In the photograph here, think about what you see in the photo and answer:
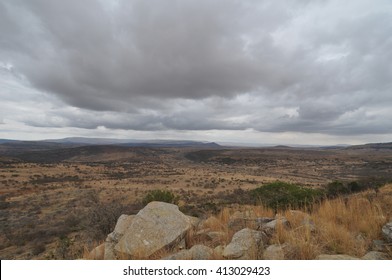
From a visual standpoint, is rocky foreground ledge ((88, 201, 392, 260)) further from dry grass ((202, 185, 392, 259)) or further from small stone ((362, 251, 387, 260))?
dry grass ((202, 185, 392, 259))

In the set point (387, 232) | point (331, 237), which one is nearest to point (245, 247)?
point (331, 237)

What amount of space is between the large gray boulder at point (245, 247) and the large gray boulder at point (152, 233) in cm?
117

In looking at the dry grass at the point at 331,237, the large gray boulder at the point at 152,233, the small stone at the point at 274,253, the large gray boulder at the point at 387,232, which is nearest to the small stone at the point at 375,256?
the dry grass at the point at 331,237

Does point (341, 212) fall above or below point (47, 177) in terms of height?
above

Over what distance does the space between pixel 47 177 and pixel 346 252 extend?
1846 inches

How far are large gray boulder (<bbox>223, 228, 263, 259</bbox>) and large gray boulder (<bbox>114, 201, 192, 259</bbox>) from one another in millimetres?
1168

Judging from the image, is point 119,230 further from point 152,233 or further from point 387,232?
point 387,232

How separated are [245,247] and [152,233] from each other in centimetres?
181

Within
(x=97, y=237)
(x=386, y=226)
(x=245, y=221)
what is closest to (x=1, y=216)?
(x=97, y=237)

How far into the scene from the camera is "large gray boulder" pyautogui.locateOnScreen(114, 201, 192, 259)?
4.16m

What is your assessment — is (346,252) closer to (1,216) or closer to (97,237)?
(97,237)

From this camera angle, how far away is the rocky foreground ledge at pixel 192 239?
3574 millimetres

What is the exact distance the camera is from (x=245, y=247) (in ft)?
12.0

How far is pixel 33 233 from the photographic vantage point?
12062 millimetres
